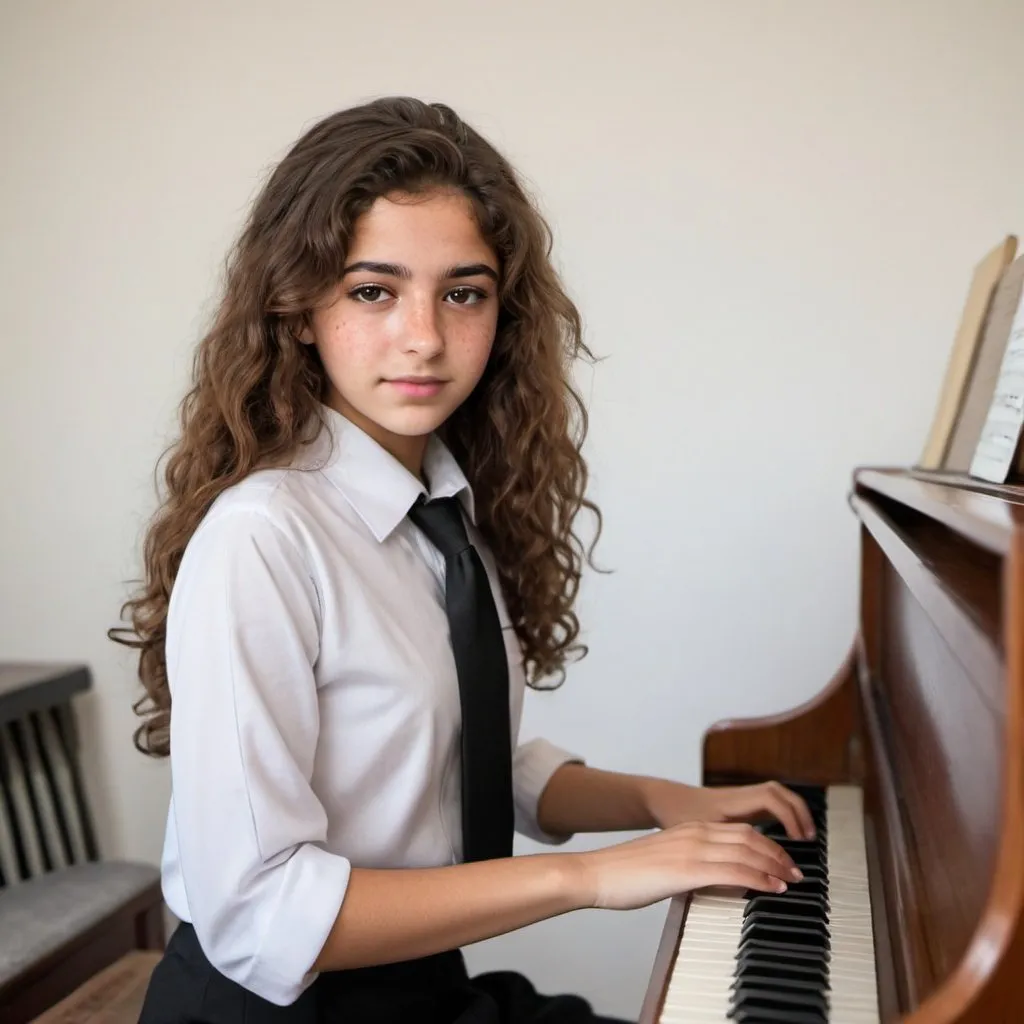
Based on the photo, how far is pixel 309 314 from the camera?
1370 mm

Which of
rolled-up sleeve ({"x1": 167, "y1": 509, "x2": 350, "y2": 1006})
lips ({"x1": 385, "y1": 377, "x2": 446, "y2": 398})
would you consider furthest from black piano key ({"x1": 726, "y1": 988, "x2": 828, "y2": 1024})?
lips ({"x1": 385, "y1": 377, "x2": 446, "y2": 398})

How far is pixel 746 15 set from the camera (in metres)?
2.32

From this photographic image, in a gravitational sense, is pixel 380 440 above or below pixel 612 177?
below

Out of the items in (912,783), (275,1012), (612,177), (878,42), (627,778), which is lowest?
(275,1012)

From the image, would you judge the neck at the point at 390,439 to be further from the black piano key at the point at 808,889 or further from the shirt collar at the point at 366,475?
the black piano key at the point at 808,889

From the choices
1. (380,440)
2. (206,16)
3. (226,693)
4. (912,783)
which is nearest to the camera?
(226,693)

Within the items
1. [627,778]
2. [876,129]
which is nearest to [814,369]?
[876,129]

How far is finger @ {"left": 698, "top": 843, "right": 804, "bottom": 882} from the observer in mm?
1134

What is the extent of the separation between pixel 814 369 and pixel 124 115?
150 cm

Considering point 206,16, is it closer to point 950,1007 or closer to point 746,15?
point 746,15

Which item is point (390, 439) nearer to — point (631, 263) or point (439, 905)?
point (439, 905)

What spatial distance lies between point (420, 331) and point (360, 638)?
1.08 feet

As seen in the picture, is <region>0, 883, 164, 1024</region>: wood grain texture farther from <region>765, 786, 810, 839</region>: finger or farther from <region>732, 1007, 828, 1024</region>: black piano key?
<region>732, 1007, 828, 1024</region>: black piano key

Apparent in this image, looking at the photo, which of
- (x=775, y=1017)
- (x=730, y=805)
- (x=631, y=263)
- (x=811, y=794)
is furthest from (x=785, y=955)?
(x=631, y=263)
